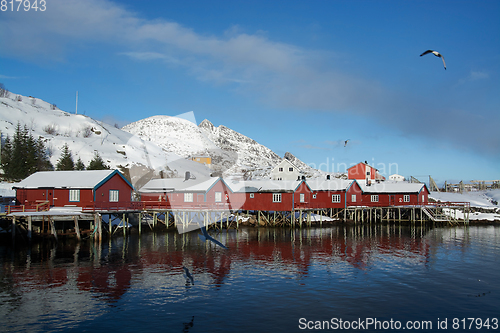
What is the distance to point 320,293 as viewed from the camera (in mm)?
20844

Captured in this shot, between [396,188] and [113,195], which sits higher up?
[396,188]

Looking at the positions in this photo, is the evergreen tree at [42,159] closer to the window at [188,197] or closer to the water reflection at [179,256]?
the window at [188,197]

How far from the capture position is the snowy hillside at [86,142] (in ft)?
294

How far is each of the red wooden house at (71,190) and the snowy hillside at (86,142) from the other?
106 ft

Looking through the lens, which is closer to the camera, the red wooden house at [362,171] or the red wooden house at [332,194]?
the red wooden house at [332,194]

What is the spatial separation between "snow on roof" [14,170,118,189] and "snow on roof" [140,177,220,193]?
34.7ft

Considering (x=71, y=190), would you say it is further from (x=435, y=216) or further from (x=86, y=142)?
(x=86, y=142)

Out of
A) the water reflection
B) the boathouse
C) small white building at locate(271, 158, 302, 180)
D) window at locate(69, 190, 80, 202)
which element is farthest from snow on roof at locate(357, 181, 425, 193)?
window at locate(69, 190, 80, 202)

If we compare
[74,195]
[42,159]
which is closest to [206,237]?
[74,195]

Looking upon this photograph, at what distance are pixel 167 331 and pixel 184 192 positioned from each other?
116 feet

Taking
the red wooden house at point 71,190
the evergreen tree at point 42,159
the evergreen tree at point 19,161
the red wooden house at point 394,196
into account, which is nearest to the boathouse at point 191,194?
the red wooden house at point 71,190

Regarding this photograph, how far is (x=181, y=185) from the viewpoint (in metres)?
52.2

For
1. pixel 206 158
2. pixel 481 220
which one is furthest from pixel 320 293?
pixel 206 158

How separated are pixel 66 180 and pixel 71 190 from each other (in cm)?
230
